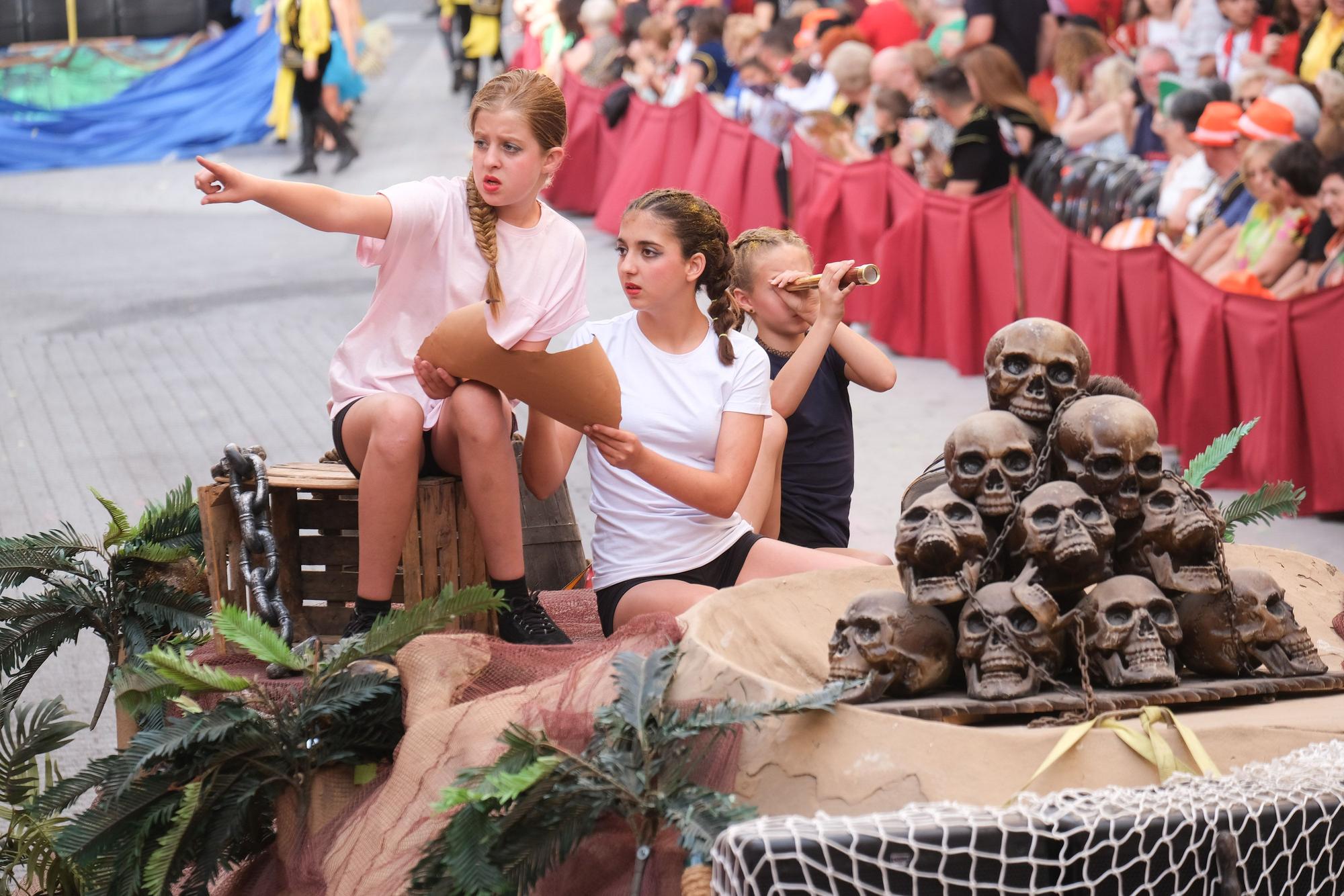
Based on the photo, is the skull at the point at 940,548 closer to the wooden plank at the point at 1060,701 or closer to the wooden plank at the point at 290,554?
the wooden plank at the point at 1060,701

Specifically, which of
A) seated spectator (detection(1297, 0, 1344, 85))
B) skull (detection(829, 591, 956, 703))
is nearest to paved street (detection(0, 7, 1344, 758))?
seated spectator (detection(1297, 0, 1344, 85))

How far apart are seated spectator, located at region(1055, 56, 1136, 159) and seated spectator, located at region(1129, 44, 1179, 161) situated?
5 centimetres

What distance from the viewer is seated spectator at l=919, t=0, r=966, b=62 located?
9289 mm

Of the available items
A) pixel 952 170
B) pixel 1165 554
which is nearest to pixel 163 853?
pixel 1165 554

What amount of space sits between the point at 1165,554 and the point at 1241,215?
467 cm

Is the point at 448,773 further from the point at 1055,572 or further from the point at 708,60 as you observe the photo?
the point at 708,60

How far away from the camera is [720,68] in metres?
11.5

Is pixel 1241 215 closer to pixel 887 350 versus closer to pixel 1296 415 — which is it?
pixel 1296 415

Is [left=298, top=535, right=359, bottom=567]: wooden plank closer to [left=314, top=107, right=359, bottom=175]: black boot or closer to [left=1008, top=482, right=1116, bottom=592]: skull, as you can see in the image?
[left=1008, top=482, right=1116, bottom=592]: skull

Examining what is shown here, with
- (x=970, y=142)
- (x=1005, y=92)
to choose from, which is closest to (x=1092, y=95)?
(x=1005, y=92)

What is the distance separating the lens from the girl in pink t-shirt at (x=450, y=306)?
11.4 feet

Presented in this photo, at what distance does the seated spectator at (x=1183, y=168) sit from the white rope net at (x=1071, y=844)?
529 centimetres

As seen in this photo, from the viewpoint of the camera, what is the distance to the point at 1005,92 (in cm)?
843

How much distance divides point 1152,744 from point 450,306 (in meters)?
1.92
